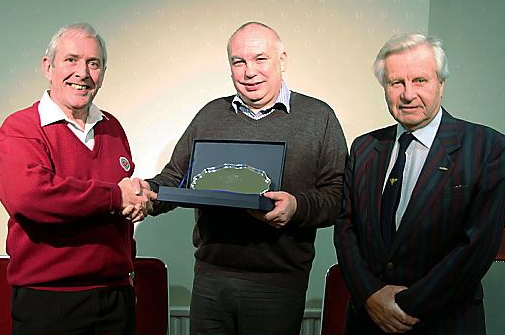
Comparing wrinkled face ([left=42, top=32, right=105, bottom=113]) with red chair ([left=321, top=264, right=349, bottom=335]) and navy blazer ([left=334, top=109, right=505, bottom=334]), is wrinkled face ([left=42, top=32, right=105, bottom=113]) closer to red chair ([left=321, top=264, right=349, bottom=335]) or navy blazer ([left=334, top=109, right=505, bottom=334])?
navy blazer ([left=334, top=109, right=505, bottom=334])

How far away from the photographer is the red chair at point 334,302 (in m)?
2.75

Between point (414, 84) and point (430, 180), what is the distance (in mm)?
247

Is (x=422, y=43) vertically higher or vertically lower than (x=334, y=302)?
higher

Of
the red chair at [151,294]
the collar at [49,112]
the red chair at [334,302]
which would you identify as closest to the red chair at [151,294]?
the red chair at [151,294]

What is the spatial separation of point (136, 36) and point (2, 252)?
3.76ft

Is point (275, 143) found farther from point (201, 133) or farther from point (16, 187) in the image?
point (16, 187)

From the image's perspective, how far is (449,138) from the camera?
1658mm

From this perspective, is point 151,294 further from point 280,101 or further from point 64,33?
point 64,33

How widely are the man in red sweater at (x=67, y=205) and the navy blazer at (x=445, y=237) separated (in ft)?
2.21

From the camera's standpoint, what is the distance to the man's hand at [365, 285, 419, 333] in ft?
5.33

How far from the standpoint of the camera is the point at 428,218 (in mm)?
1619

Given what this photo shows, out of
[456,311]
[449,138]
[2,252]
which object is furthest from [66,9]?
[456,311]

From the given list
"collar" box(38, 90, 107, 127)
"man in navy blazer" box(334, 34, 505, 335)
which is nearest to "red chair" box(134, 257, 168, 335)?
"collar" box(38, 90, 107, 127)

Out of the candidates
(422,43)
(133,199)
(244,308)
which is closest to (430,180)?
(422,43)
